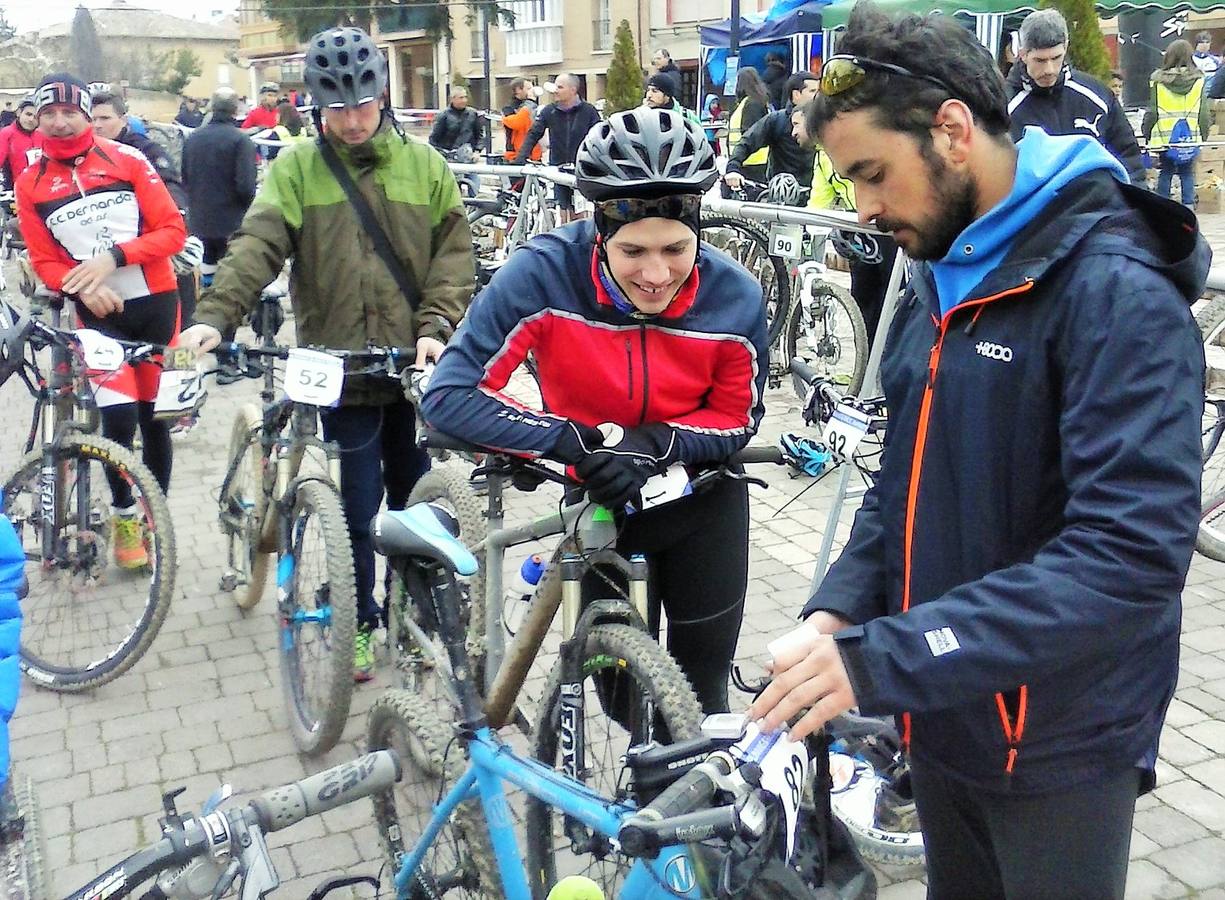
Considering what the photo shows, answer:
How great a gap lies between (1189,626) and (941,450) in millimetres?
3435

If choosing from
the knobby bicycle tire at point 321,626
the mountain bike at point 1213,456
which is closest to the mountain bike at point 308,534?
the knobby bicycle tire at point 321,626

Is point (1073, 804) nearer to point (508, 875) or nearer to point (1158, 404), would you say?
point (1158, 404)

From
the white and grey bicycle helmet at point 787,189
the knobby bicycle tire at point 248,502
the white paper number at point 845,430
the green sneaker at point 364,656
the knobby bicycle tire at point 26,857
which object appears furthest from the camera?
the white and grey bicycle helmet at point 787,189

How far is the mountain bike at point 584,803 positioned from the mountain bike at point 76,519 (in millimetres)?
1866

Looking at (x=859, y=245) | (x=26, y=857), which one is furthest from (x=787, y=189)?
(x=26, y=857)

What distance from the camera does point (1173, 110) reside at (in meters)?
12.6

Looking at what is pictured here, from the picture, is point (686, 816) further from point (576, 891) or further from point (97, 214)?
point (97, 214)

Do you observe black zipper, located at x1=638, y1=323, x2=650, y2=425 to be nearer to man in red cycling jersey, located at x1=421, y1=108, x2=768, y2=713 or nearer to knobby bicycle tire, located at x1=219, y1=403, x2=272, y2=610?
man in red cycling jersey, located at x1=421, y1=108, x2=768, y2=713

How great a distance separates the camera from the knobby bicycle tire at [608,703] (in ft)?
8.00

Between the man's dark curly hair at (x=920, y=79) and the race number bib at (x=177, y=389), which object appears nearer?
the man's dark curly hair at (x=920, y=79)

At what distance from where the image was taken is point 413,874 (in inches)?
106

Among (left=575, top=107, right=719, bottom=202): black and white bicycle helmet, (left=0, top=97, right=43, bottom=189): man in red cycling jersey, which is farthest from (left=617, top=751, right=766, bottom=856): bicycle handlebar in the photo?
(left=0, top=97, right=43, bottom=189): man in red cycling jersey

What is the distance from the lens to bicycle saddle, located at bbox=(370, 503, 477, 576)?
8.36ft

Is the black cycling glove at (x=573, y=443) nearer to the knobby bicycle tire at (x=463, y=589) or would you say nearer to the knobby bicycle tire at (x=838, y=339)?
the knobby bicycle tire at (x=463, y=589)
